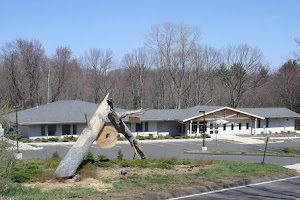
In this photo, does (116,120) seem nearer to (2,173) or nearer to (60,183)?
(60,183)

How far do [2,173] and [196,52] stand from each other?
61432mm

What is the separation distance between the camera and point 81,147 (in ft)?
50.4

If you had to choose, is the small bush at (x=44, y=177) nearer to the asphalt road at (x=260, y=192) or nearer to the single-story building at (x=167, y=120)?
the asphalt road at (x=260, y=192)

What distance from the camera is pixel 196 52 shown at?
70188 millimetres

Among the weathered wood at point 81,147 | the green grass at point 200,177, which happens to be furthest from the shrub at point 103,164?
the green grass at point 200,177

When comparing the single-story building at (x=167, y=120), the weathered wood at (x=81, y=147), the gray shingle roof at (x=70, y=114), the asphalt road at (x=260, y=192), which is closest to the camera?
the asphalt road at (x=260, y=192)

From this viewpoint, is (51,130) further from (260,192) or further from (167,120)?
(260,192)

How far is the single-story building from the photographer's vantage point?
142ft

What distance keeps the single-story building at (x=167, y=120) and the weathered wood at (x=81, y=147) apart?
24.5m

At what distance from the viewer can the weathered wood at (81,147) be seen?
14.5 meters

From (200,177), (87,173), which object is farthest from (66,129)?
(200,177)

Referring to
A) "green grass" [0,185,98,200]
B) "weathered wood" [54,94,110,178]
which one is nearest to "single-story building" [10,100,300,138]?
"weathered wood" [54,94,110,178]

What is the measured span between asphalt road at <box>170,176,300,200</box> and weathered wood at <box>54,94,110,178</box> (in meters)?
4.84

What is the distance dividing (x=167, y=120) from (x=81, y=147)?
33.5 m
